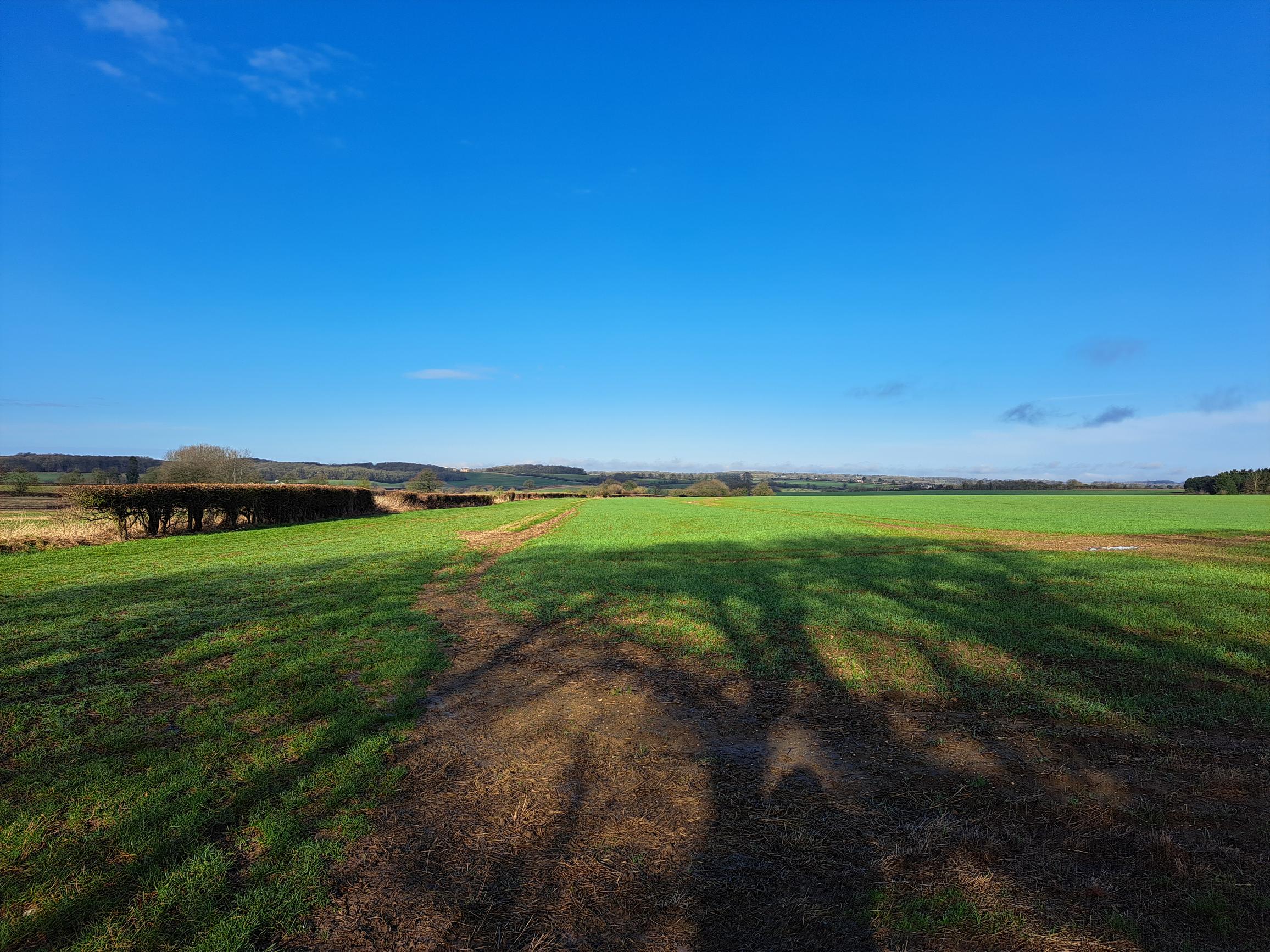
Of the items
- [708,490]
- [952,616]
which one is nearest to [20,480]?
[952,616]

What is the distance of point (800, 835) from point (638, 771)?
1.60m

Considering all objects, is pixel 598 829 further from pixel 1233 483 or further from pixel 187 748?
pixel 1233 483

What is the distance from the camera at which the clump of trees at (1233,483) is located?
91.4 metres

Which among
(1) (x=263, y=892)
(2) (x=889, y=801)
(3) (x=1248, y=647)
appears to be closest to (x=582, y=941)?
(1) (x=263, y=892)

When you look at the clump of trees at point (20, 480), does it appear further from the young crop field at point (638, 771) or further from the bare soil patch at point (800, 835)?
the bare soil patch at point (800, 835)

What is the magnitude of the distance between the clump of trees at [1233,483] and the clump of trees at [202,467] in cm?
13859

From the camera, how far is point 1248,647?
8562mm

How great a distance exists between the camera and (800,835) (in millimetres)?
4125

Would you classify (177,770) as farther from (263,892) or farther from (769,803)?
(769,803)

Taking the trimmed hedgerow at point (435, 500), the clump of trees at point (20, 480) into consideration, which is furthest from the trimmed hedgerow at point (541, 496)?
the clump of trees at point (20, 480)

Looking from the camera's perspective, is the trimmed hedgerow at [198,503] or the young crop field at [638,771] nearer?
the young crop field at [638,771]

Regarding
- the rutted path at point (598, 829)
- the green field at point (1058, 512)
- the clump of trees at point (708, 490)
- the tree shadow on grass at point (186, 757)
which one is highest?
the clump of trees at point (708, 490)

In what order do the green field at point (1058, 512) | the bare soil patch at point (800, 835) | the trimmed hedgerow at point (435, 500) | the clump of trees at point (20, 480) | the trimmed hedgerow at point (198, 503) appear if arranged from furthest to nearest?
the trimmed hedgerow at point (435, 500)
the clump of trees at point (20, 480)
the green field at point (1058, 512)
the trimmed hedgerow at point (198, 503)
the bare soil patch at point (800, 835)

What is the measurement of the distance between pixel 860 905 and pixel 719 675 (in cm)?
461
